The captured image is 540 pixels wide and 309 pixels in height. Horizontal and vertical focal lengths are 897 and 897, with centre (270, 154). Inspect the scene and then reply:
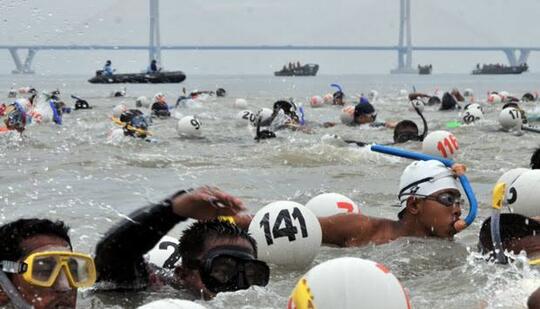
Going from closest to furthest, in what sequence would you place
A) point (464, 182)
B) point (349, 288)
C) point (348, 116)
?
point (349, 288) → point (464, 182) → point (348, 116)

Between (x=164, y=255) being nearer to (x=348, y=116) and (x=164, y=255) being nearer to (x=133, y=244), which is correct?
(x=133, y=244)

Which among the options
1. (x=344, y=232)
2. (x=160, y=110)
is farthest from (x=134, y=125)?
(x=344, y=232)

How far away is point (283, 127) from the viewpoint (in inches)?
788

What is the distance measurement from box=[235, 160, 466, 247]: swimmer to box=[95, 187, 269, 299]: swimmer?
2095 millimetres

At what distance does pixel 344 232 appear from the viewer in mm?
7711

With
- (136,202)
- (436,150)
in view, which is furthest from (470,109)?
(136,202)

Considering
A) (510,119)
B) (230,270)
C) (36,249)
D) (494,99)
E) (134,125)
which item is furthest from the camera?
(494,99)

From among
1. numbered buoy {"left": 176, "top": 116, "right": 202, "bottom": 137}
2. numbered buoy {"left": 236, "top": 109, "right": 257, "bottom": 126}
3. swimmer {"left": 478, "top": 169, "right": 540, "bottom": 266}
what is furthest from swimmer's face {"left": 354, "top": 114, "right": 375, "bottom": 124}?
swimmer {"left": 478, "top": 169, "right": 540, "bottom": 266}

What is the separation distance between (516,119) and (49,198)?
13.6 meters

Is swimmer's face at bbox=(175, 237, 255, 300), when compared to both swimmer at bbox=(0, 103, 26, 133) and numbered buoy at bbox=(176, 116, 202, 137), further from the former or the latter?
numbered buoy at bbox=(176, 116, 202, 137)

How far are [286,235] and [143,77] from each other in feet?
231

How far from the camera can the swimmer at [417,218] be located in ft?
24.2

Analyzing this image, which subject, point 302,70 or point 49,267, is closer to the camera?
point 49,267

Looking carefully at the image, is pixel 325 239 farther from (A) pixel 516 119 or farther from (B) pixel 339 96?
(B) pixel 339 96
